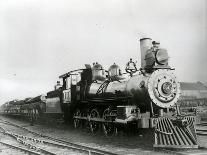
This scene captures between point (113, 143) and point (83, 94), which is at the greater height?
point (83, 94)

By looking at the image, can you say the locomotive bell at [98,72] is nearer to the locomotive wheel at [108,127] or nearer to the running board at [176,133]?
the locomotive wheel at [108,127]

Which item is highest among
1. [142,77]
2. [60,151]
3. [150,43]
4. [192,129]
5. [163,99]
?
[150,43]

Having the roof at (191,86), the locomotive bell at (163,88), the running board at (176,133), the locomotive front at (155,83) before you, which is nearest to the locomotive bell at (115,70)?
the locomotive front at (155,83)

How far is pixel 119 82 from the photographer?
37.8ft

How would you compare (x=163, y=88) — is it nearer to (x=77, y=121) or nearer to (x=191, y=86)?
(x=77, y=121)

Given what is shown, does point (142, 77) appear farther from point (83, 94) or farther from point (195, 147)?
point (83, 94)

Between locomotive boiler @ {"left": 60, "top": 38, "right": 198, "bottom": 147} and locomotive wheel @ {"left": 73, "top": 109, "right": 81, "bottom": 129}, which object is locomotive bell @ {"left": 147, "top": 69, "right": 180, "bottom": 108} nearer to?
locomotive boiler @ {"left": 60, "top": 38, "right": 198, "bottom": 147}

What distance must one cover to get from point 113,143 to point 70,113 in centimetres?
570

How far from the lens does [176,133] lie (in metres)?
8.55

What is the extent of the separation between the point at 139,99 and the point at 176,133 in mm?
1987

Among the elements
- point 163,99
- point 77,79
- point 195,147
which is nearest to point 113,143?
point 163,99

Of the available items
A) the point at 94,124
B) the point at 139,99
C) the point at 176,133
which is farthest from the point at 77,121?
the point at 176,133

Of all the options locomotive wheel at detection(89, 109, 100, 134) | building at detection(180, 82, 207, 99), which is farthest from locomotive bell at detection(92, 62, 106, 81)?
building at detection(180, 82, 207, 99)

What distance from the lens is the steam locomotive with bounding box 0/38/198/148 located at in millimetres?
8820
